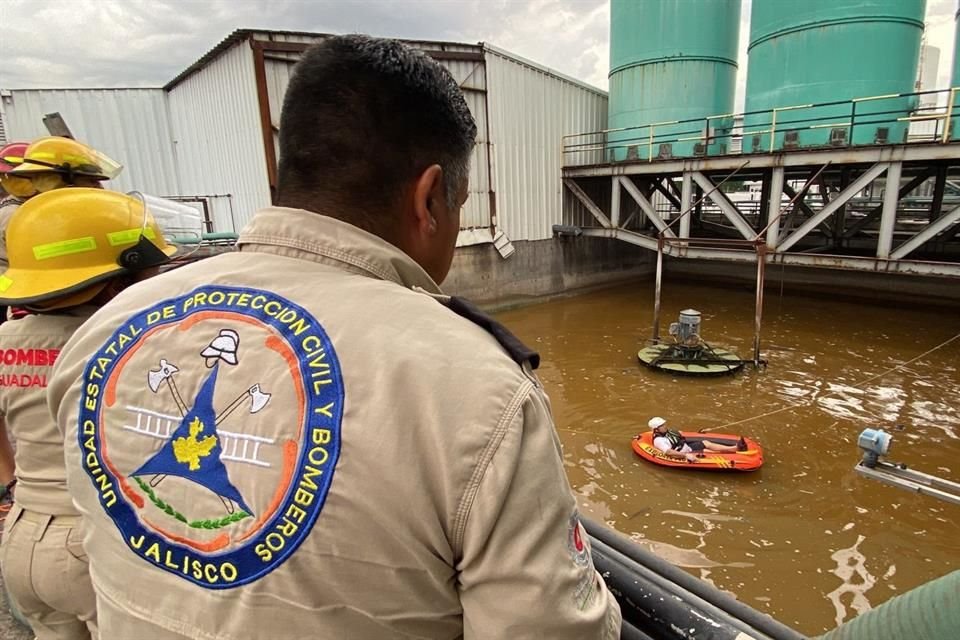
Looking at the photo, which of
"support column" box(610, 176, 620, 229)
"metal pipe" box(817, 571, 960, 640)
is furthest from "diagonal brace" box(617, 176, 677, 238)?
"metal pipe" box(817, 571, 960, 640)

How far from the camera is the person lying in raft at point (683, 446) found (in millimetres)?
7094

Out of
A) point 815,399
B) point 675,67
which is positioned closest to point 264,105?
point 675,67

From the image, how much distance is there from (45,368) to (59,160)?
1.51 meters

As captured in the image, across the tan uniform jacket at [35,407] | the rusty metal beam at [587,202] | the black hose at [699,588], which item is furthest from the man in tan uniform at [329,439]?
the rusty metal beam at [587,202]

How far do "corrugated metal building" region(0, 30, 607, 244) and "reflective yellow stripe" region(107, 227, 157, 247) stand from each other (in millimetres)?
10398

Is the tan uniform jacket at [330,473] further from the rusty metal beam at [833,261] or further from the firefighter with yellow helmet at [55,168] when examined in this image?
the rusty metal beam at [833,261]

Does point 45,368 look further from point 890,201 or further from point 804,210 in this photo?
point 804,210

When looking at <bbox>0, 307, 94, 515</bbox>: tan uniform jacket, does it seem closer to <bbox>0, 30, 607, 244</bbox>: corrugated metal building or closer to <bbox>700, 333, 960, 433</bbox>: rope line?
<bbox>700, 333, 960, 433</bbox>: rope line

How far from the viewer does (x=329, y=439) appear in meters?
0.79

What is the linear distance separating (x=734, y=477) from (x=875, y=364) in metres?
6.87

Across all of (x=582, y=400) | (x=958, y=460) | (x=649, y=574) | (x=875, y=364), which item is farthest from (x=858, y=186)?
(x=649, y=574)

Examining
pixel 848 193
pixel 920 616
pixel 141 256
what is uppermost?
pixel 848 193

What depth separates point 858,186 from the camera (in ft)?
34.9

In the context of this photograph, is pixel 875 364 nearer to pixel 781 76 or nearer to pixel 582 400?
pixel 582 400
